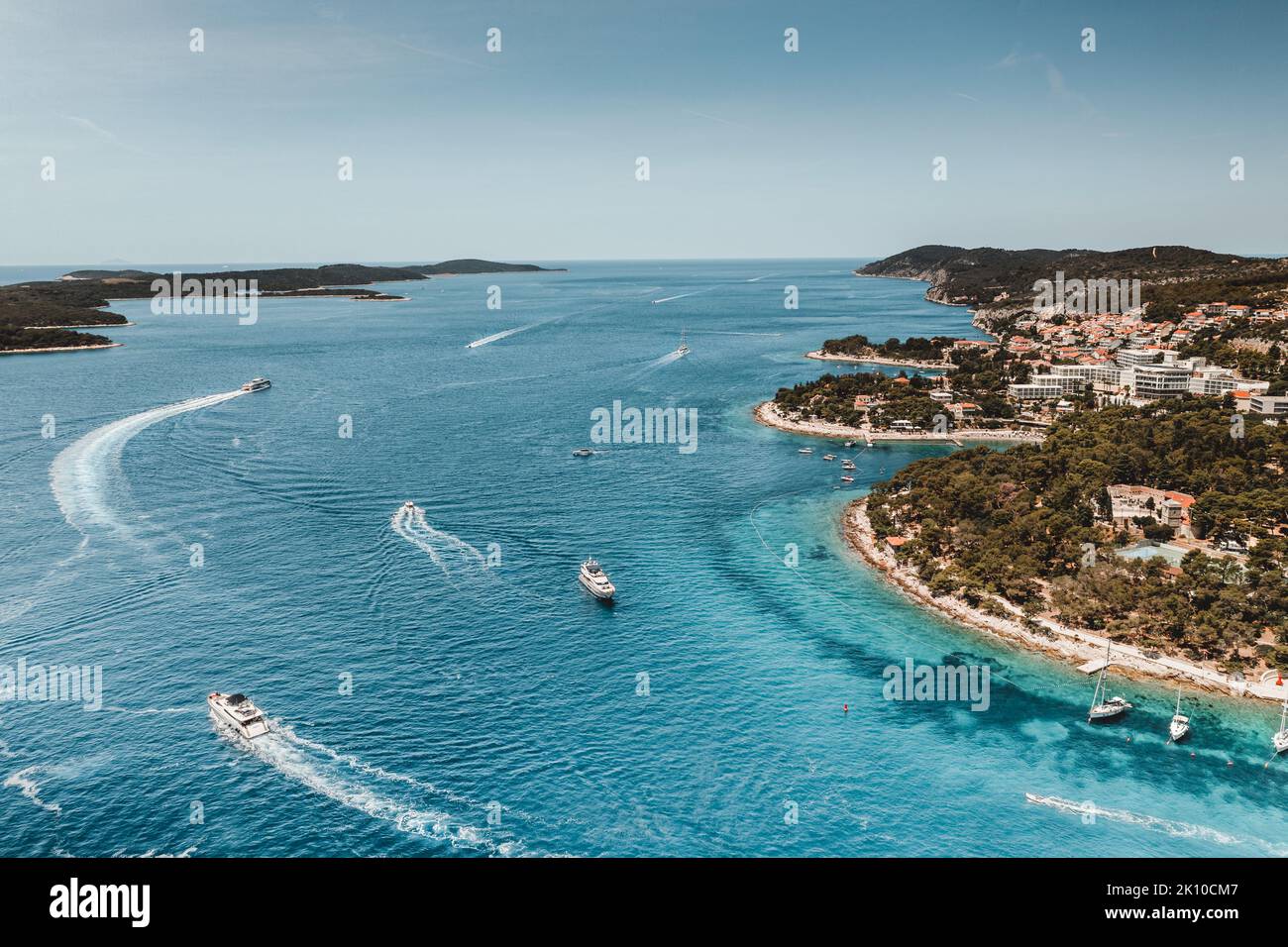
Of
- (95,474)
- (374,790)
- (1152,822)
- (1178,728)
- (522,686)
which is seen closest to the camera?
(1152,822)

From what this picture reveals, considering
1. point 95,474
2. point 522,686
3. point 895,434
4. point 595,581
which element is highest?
point 895,434

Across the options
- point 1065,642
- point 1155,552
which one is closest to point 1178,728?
point 1065,642

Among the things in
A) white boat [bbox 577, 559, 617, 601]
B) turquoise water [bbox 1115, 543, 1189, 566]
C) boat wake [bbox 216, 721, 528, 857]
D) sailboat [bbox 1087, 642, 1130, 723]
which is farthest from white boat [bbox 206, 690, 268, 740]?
turquoise water [bbox 1115, 543, 1189, 566]

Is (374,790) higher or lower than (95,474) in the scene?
lower

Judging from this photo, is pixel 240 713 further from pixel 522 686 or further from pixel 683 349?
pixel 683 349

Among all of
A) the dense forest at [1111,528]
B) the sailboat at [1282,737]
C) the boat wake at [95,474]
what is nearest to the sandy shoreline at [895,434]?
the dense forest at [1111,528]

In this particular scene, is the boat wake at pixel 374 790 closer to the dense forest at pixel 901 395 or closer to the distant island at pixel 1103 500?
the distant island at pixel 1103 500

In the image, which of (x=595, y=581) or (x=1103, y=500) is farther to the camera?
(x=1103, y=500)
